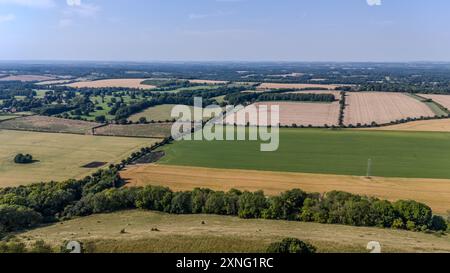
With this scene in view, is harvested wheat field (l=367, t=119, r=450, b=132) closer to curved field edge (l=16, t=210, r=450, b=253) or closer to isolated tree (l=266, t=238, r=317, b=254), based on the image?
curved field edge (l=16, t=210, r=450, b=253)

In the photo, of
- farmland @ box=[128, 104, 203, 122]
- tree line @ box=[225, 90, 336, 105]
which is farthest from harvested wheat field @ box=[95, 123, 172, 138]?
tree line @ box=[225, 90, 336, 105]

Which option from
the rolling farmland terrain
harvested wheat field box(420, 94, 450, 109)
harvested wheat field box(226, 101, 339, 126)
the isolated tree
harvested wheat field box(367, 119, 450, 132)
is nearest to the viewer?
the isolated tree

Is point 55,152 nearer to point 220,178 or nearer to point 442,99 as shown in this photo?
point 220,178

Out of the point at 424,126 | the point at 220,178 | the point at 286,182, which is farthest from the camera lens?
the point at 424,126

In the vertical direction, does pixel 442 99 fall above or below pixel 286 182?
above

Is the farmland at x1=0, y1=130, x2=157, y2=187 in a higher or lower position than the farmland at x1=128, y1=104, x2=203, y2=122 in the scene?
lower

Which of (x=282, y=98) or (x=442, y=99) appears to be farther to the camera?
(x=282, y=98)

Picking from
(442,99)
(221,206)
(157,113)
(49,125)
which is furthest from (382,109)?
(49,125)
